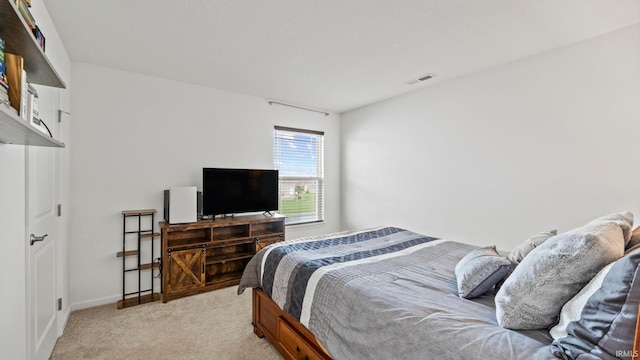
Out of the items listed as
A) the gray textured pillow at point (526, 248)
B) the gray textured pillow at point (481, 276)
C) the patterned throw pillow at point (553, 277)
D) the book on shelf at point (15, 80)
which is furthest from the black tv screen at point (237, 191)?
the patterned throw pillow at point (553, 277)

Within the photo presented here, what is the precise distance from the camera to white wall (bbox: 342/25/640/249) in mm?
2238

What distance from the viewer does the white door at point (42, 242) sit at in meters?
1.63

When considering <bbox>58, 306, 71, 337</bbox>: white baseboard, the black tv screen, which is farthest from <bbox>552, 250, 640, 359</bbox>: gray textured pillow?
<bbox>58, 306, 71, 337</bbox>: white baseboard

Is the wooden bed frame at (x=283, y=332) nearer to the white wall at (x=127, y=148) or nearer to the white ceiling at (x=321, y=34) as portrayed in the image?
the white wall at (x=127, y=148)

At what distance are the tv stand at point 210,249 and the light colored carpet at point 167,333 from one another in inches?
9.5

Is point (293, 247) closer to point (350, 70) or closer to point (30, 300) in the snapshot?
point (30, 300)

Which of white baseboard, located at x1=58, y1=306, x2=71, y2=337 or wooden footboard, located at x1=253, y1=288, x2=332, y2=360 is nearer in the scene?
wooden footboard, located at x1=253, y1=288, x2=332, y2=360

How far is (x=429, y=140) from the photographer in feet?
11.8

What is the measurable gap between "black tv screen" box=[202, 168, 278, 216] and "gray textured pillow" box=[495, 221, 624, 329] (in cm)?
306

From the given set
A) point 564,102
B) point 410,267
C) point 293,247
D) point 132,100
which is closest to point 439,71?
point 564,102

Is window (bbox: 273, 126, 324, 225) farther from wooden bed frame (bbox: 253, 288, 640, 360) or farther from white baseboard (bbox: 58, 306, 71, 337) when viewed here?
white baseboard (bbox: 58, 306, 71, 337)

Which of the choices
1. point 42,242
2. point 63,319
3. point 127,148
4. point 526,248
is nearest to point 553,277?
point 526,248

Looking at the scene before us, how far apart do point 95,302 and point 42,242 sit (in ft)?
4.69

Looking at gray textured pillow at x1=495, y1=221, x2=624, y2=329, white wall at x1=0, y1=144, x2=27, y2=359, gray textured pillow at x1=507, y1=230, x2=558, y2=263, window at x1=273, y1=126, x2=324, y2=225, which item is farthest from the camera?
window at x1=273, y1=126, x2=324, y2=225
